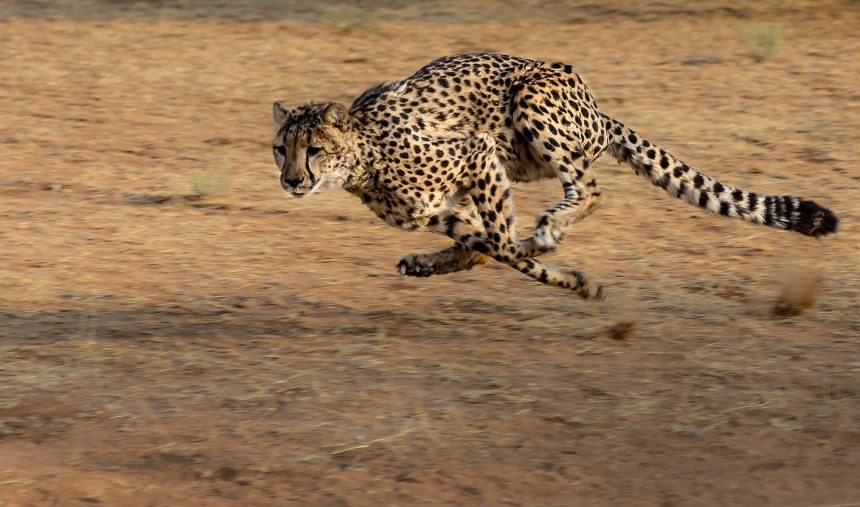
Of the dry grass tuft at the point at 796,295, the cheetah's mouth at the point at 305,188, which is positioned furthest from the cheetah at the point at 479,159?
the dry grass tuft at the point at 796,295

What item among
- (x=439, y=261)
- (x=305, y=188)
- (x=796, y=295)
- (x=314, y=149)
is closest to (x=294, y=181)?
(x=305, y=188)

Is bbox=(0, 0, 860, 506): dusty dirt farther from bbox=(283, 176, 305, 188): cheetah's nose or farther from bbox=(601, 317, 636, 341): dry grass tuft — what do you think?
bbox=(283, 176, 305, 188): cheetah's nose

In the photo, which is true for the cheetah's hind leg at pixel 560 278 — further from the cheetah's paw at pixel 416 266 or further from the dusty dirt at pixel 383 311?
the cheetah's paw at pixel 416 266

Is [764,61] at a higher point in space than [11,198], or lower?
higher

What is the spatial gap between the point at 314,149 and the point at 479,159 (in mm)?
752

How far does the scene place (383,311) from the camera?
666 cm

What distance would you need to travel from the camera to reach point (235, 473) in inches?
191

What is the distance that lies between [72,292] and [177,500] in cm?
245

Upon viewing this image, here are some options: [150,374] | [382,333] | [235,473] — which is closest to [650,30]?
[382,333]

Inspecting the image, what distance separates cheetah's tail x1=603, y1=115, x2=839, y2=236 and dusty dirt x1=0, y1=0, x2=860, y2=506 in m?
0.29

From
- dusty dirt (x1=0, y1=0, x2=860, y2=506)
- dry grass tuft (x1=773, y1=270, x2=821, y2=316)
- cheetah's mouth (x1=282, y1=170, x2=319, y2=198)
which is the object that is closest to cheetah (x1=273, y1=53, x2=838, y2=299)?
cheetah's mouth (x1=282, y1=170, x2=319, y2=198)

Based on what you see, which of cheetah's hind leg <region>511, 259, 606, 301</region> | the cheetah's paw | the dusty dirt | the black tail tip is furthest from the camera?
the cheetah's paw

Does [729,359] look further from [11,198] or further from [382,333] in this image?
[11,198]

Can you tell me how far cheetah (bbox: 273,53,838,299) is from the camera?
6043mm
